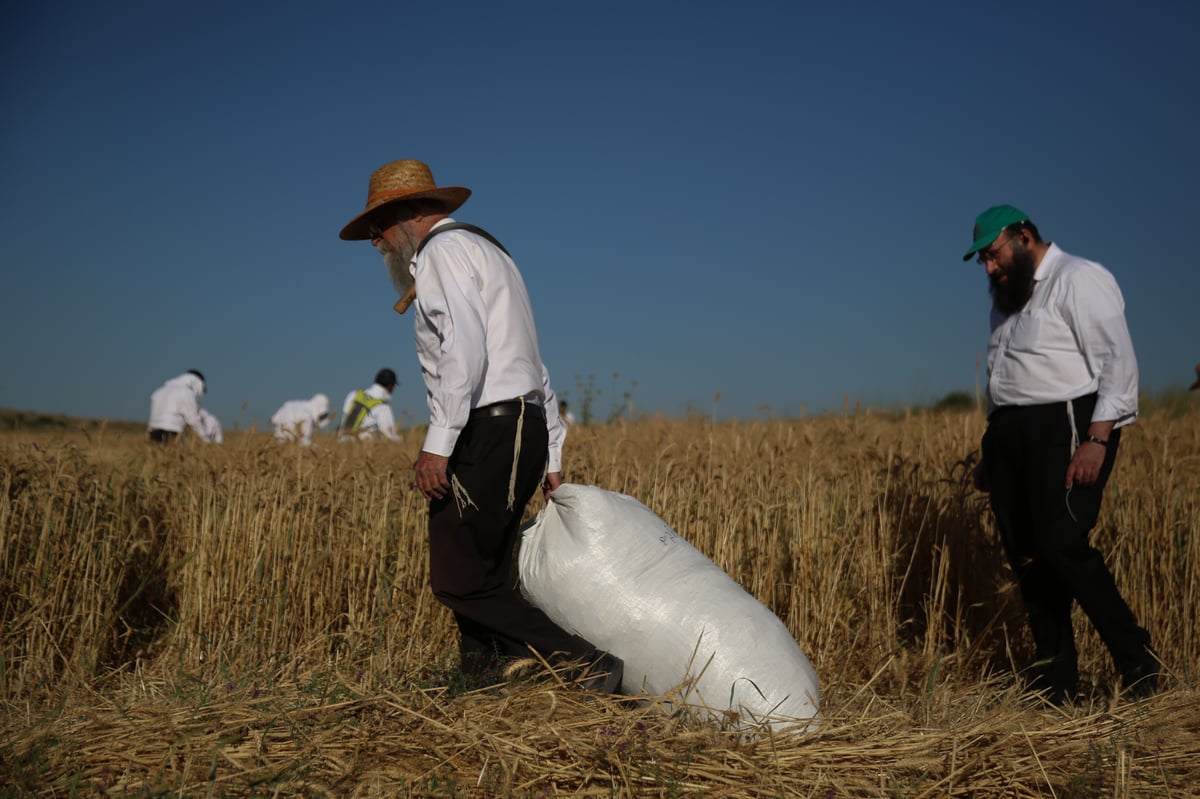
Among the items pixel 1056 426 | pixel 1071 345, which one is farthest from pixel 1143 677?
pixel 1071 345

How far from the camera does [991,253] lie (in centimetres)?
325

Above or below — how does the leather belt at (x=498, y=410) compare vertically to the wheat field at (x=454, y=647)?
above

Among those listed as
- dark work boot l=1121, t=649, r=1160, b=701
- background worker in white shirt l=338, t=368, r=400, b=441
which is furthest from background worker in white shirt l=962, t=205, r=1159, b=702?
background worker in white shirt l=338, t=368, r=400, b=441

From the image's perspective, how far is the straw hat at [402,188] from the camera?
9.41ft

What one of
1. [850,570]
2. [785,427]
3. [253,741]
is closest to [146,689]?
[253,741]

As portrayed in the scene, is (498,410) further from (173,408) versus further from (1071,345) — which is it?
(173,408)

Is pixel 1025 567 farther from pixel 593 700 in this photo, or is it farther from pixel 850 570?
pixel 593 700

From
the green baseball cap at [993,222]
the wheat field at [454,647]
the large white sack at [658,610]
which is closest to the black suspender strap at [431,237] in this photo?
the large white sack at [658,610]

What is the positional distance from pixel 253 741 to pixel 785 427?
248 inches

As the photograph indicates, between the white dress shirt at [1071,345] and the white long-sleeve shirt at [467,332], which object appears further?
the white dress shirt at [1071,345]

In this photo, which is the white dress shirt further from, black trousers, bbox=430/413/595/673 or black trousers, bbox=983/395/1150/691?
black trousers, bbox=430/413/595/673

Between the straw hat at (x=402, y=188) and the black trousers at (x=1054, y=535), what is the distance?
2.08m

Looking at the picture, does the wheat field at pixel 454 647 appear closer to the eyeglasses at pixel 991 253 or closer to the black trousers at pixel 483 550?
the black trousers at pixel 483 550

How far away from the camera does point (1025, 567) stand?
3305mm
